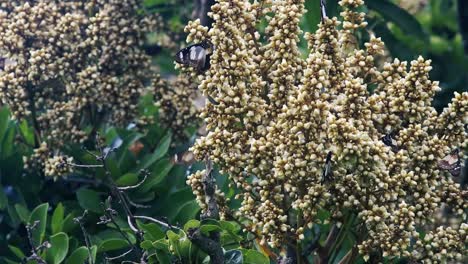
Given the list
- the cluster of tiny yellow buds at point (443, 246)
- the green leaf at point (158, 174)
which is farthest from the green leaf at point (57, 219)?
the cluster of tiny yellow buds at point (443, 246)

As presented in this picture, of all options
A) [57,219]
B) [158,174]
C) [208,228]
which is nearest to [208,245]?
[208,228]

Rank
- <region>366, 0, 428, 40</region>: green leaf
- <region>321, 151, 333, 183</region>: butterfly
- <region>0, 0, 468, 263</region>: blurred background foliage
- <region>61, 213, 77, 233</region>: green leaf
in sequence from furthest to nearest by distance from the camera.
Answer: <region>366, 0, 428, 40</region>: green leaf → <region>61, 213, 77, 233</region>: green leaf → <region>0, 0, 468, 263</region>: blurred background foliage → <region>321, 151, 333, 183</region>: butterfly

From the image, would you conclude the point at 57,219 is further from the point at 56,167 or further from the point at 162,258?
the point at 162,258

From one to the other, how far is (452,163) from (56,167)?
127 cm

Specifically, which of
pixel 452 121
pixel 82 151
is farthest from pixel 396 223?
pixel 82 151

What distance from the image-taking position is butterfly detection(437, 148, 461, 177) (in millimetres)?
2064

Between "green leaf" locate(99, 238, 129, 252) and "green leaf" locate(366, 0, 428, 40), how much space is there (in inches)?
61.0

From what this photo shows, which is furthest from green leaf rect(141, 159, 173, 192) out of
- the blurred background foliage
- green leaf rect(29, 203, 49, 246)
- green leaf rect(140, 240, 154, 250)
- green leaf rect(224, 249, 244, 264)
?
green leaf rect(224, 249, 244, 264)

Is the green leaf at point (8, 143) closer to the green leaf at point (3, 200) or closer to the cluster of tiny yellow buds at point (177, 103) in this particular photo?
the green leaf at point (3, 200)

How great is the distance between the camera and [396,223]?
2.00 meters

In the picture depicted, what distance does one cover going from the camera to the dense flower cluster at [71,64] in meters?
2.79

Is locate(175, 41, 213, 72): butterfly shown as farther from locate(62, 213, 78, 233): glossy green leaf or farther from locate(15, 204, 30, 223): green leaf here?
locate(15, 204, 30, 223): green leaf

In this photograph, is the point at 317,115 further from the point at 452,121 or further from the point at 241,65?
the point at 452,121

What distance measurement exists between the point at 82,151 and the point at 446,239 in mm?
1375
